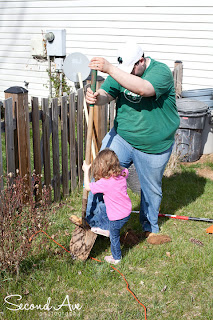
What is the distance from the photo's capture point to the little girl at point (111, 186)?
3.37m

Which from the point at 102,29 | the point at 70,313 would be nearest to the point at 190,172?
A: the point at 70,313

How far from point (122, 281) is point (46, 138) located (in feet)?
6.56

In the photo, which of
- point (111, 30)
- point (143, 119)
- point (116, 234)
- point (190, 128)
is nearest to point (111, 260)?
point (116, 234)

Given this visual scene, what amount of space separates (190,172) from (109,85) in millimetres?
3036

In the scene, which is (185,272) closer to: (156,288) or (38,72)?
(156,288)

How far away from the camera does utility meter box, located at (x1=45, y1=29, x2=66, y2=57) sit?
31.6ft

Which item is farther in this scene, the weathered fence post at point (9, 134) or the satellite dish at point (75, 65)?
the satellite dish at point (75, 65)

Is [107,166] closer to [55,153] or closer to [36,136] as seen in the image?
[36,136]

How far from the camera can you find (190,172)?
6363 mm

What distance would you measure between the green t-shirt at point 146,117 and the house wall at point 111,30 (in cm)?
494

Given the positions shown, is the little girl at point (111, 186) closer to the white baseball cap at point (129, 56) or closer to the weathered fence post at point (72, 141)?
the white baseball cap at point (129, 56)

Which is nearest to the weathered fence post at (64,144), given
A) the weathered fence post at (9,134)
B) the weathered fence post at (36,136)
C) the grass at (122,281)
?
the weathered fence post at (36,136)

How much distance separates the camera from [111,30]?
30.1 ft

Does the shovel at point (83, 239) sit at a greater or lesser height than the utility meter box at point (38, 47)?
lesser
